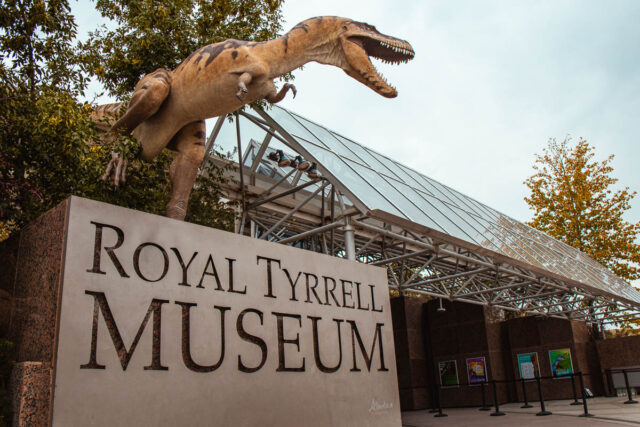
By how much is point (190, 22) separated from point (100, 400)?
5641mm

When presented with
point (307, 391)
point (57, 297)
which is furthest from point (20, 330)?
point (307, 391)

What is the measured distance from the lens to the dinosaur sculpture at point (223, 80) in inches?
167

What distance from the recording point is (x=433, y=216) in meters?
9.66

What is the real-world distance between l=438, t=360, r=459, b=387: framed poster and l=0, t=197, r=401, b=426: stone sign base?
13438 millimetres

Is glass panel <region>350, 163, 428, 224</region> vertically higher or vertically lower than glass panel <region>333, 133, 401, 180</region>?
lower

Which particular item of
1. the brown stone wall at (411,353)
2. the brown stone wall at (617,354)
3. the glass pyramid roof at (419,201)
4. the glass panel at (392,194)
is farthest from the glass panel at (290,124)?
the brown stone wall at (617,354)

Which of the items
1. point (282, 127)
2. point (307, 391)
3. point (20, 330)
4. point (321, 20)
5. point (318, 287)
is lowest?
point (307, 391)

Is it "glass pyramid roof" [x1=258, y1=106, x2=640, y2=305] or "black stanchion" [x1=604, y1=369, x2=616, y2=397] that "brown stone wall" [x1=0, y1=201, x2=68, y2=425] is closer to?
"glass pyramid roof" [x1=258, y1=106, x2=640, y2=305]

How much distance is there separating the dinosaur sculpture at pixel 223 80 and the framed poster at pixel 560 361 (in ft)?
49.3

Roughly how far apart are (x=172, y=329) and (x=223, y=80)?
1.98 metres

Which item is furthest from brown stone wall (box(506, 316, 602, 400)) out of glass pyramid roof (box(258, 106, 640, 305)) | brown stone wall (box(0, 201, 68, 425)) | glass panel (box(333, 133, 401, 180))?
brown stone wall (box(0, 201, 68, 425))

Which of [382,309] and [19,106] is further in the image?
A: [382,309]

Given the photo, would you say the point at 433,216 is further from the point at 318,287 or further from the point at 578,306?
the point at 578,306

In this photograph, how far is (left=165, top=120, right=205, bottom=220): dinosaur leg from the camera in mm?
4691
